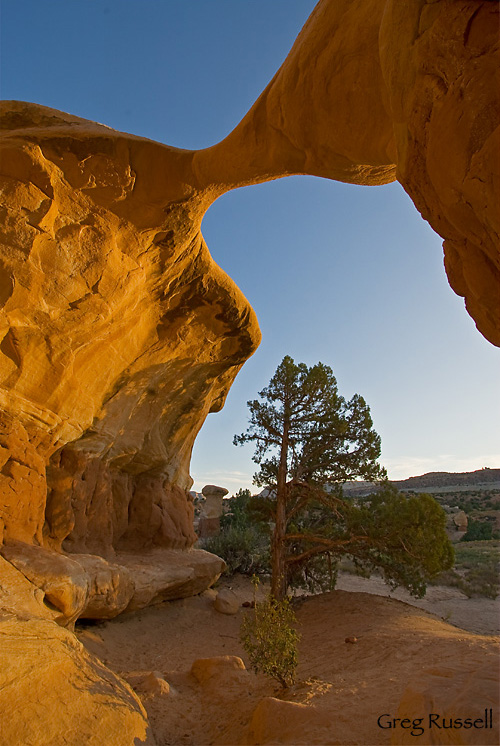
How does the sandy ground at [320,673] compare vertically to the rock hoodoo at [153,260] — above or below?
below

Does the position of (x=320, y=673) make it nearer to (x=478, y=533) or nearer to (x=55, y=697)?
(x=55, y=697)

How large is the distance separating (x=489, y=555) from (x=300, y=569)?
1460 cm

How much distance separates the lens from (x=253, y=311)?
11984 millimetres

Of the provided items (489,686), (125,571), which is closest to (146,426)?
(125,571)

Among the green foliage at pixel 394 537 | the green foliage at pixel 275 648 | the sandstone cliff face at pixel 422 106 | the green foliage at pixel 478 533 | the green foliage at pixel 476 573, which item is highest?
the sandstone cliff face at pixel 422 106

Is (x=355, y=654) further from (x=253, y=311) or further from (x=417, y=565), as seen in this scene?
(x=253, y=311)

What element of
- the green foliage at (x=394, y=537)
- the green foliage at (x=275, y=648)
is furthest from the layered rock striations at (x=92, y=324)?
the green foliage at (x=394, y=537)

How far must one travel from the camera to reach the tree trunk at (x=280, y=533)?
1210cm

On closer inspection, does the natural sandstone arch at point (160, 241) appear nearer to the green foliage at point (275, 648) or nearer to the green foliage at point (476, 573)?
the green foliage at point (275, 648)

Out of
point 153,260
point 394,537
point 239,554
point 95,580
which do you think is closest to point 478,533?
point 239,554

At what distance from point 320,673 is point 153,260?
7811 mm

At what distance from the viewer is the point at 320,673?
276 inches

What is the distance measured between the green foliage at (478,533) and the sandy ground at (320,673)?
19.2 m

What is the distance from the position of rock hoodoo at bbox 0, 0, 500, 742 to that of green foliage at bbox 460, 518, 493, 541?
24.7 meters
